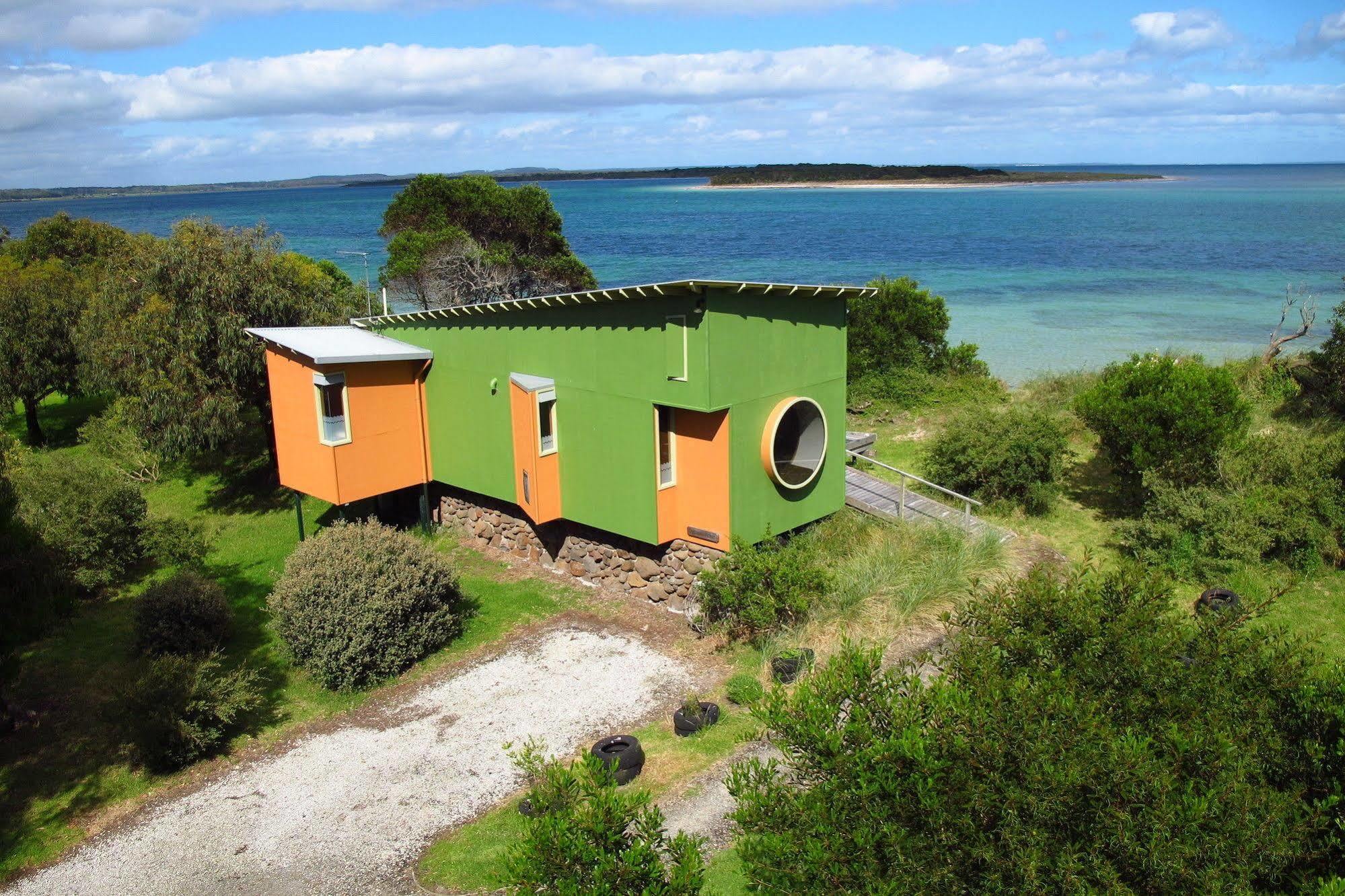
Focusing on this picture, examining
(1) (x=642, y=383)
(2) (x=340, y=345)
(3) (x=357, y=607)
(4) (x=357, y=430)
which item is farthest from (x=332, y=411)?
(1) (x=642, y=383)

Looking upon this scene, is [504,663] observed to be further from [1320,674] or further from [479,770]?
[1320,674]

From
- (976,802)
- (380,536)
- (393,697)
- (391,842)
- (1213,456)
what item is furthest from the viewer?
A: (1213,456)

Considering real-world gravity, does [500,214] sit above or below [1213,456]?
above

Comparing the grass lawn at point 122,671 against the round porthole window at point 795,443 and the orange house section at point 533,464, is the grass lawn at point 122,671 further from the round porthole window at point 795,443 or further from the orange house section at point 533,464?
the round porthole window at point 795,443

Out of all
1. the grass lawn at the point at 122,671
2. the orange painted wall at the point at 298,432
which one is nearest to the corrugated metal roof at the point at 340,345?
the orange painted wall at the point at 298,432

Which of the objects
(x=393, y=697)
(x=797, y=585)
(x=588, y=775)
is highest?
(x=588, y=775)

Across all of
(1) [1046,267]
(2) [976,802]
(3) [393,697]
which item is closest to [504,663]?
(3) [393,697]

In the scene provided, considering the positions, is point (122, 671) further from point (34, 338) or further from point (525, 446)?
point (34, 338)

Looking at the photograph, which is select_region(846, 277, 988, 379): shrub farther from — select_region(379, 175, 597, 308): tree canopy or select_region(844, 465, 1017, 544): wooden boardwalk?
select_region(379, 175, 597, 308): tree canopy
